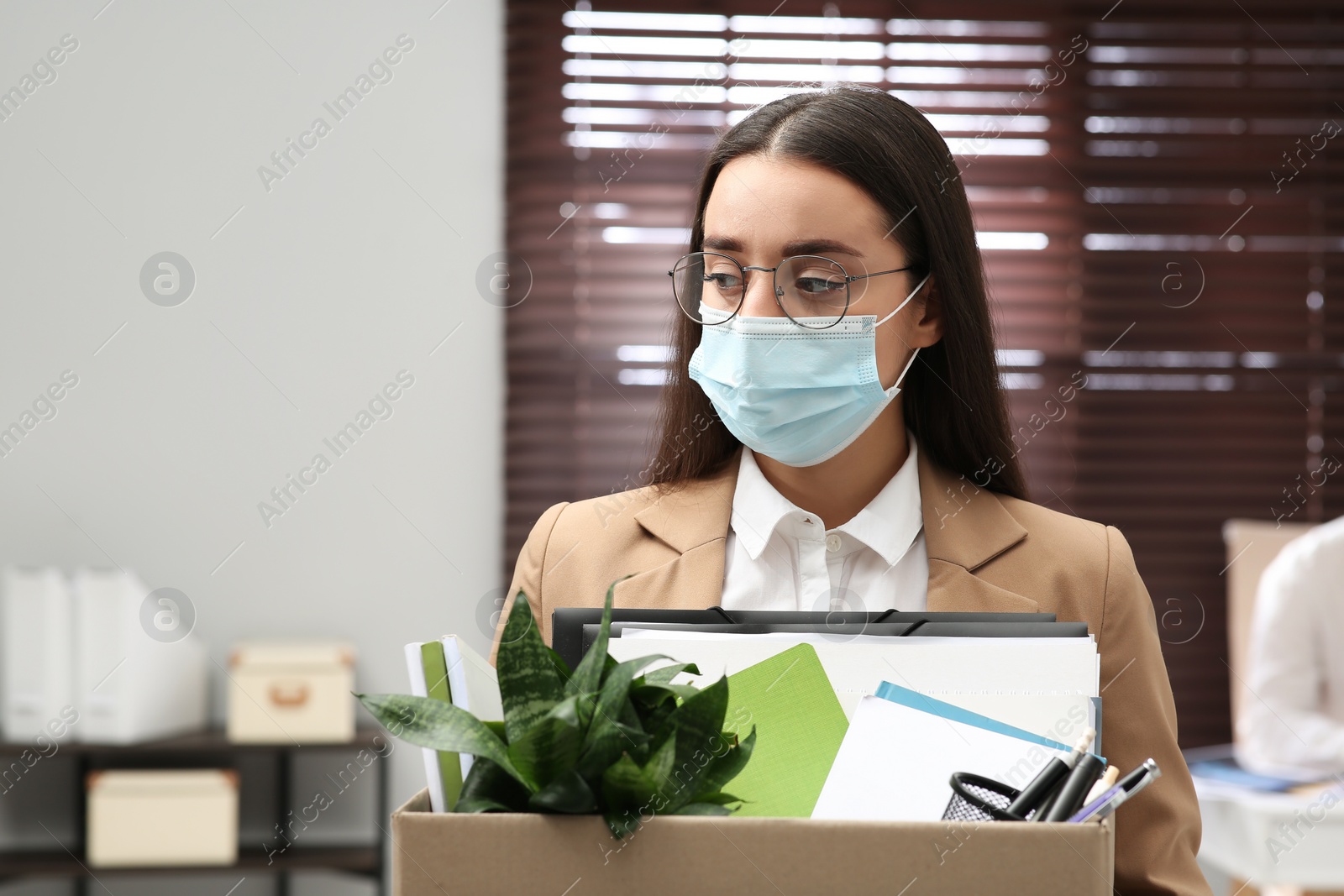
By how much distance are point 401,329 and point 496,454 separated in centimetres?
41

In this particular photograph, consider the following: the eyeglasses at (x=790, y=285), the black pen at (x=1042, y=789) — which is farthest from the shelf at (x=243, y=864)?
the black pen at (x=1042, y=789)

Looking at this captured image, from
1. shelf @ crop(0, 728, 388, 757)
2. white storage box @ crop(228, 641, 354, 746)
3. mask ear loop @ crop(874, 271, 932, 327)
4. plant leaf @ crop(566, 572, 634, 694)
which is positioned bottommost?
shelf @ crop(0, 728, 388, 757)

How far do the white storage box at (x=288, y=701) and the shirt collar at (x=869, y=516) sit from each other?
167 centimetres

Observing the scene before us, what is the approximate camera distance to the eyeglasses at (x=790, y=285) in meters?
1.09

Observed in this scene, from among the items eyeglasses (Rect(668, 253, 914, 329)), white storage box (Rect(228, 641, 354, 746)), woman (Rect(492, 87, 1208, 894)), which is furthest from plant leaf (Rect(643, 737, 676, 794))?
white storage box (Rect(228, 641, 354, 746))

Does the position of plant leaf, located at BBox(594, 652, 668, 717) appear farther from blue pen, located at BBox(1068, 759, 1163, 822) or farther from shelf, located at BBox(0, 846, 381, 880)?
shelf, located at BBox(0, 846, 381, 880)

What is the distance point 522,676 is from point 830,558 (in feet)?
2.13

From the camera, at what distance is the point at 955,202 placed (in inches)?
46.0

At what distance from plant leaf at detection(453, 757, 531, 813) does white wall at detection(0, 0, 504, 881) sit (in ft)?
7.67

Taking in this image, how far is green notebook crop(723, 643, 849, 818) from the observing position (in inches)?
23.9

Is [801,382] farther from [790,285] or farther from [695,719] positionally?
[695,719]

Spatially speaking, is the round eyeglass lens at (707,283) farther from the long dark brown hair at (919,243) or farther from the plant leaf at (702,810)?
the plant leaf at (702,810)

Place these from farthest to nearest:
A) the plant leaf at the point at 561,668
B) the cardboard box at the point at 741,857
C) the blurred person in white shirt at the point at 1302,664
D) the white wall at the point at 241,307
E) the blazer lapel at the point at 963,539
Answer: the white wall at the point at 241,307, the blurred person in white shirt at the point at 1302,664, the blazer lapel at the point at 963,539, the plant leaf at the point at 561,668, the cardboard box at the point at 741,857

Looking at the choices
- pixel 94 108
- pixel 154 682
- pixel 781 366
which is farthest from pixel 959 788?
pixel 94 108
